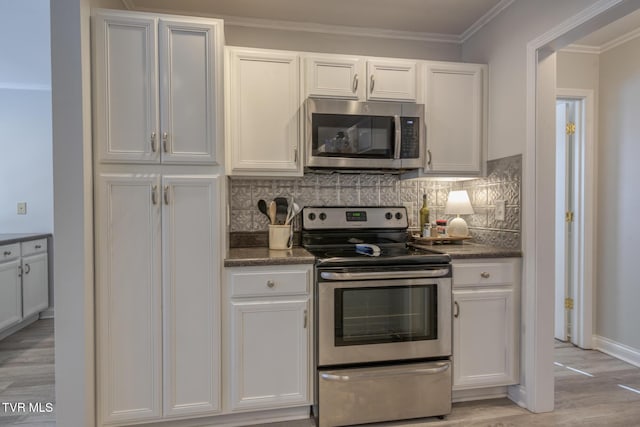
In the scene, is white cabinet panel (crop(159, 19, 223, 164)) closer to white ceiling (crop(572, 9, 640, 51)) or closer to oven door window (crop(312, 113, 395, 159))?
oven door window (crop(312, 113, 395, 159))

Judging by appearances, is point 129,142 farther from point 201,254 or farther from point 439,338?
point 439,338

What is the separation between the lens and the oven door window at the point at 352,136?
225 centimetres

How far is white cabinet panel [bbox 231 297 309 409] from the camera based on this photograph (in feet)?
6.39

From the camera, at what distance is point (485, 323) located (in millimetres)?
2197

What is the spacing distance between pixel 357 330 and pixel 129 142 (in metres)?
1.50

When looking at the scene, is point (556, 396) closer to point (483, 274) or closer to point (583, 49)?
point (483, 274)

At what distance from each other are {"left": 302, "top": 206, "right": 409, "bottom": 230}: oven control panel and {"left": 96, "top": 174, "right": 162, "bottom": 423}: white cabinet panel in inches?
39.5

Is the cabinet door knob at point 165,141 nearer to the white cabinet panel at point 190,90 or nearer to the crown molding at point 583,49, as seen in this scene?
the white cabinet panel at point 190,90

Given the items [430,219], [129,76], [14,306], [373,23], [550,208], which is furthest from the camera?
[14,306]

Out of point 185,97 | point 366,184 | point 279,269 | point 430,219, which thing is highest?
point 185,97

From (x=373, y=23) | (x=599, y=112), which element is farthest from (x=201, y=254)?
(x=599, y=112)

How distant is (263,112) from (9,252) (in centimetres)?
269

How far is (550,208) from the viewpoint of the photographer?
213cm

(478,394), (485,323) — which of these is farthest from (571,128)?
(478,394)
